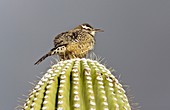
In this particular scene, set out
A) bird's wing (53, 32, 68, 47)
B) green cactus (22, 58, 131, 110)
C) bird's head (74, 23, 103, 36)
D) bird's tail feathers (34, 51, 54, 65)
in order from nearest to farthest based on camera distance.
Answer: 1. green cactus (22, 58, 131, 110)
2. bird's tail feathers (34, 51, 54, 65)
3. bird's wing (53, 32, 68, 47)
4. bird's head (74, 23, 103, 36)

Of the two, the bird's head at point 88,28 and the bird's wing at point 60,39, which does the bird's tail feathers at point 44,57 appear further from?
the bird's head at point 88,28

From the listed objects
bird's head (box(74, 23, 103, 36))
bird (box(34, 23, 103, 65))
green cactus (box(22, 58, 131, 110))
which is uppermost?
bird's head (box(74, 23, 103, 36))

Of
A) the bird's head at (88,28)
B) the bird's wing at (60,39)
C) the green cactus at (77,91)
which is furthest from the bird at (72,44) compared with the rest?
the green cactus at (77,91)

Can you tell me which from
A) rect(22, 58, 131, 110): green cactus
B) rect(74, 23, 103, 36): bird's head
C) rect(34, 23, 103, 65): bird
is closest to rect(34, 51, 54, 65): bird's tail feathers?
rect(34, 23, 103, 65): bird

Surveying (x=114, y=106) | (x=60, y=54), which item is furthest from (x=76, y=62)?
(x=60, y=54)

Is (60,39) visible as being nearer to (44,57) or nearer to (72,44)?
(72,44)

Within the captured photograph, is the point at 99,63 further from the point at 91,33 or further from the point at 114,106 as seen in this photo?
the point at 91,33

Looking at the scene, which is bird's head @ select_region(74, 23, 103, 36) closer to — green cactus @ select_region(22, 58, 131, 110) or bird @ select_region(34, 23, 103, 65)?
bird @ select_region(34, 23, 103, 65)
